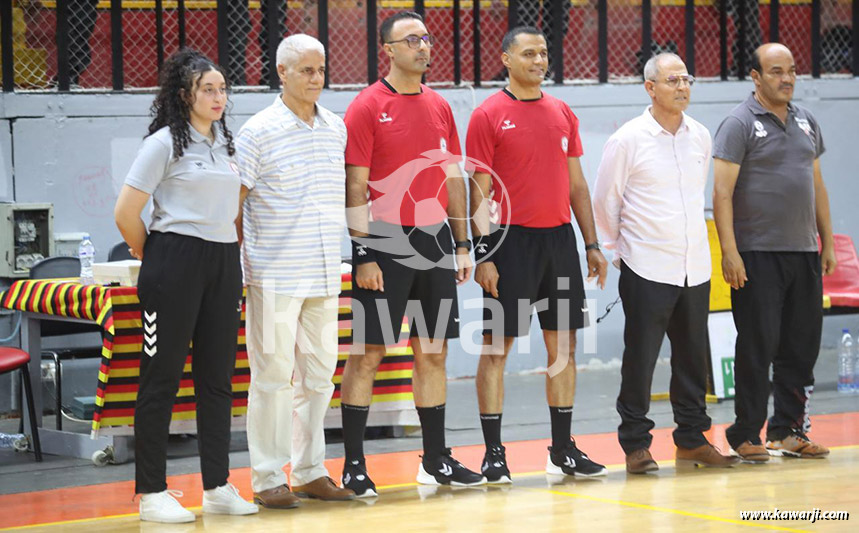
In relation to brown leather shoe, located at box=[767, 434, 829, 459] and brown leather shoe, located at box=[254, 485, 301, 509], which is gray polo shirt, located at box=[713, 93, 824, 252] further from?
brown leather shoe, located at box=[254, 485, 301, 509]

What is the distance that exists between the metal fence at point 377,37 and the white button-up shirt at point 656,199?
3.63 meters

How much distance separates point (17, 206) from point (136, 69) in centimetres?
153

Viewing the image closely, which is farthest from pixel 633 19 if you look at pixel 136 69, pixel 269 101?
pixel 136 69

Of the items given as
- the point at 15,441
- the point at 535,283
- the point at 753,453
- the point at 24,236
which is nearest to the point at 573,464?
the point at 535,283

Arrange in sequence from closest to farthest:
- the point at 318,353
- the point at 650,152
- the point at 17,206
A: the point at 318,353, the point at 650,152, the point at 17,206

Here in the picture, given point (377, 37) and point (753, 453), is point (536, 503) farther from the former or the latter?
point (377, 37)

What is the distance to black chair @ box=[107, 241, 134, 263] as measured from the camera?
7395 millimetres

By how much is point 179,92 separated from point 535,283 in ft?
5.57

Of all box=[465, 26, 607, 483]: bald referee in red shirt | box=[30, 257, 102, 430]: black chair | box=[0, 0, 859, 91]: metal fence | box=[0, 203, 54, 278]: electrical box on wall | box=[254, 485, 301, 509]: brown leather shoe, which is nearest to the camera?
box=[254, 485, 301, 509]: brown leather shoe

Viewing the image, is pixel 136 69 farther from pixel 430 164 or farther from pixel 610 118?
pixel 430 164

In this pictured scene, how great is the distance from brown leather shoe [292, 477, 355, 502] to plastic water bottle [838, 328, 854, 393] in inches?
165

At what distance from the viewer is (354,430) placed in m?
4.96

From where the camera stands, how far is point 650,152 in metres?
5.33

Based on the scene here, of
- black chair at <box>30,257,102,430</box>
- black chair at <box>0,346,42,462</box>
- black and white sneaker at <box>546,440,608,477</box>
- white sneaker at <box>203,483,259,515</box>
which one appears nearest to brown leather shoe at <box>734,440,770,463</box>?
black and white sneaker at <box>546,440,608,477</box>
